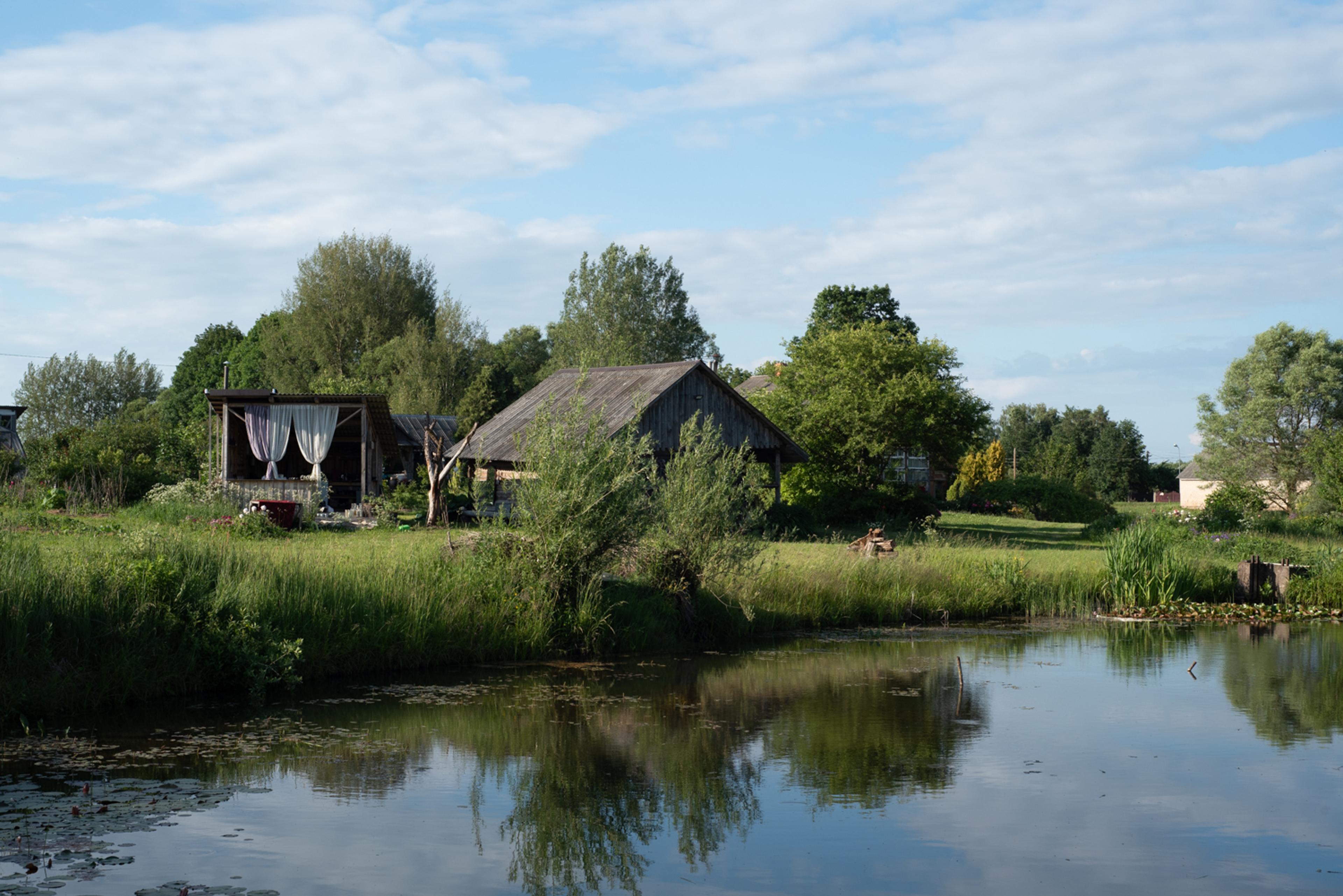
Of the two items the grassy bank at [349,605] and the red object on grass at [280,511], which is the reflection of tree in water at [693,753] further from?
the red object on grass at [280,511]

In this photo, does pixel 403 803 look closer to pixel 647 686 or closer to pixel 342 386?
pixel 647 686

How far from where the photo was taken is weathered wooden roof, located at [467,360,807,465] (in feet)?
95.3

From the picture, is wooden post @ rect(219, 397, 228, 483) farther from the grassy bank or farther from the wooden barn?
the grassy bank

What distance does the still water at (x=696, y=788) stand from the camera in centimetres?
662

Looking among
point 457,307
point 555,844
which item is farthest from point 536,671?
point 457,307

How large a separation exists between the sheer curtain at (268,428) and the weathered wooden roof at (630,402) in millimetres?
4965

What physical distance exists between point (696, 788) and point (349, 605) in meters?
5.52

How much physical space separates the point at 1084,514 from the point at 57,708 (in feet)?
140

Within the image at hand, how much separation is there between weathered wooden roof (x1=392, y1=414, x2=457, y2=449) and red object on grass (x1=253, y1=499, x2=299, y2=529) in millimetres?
17393

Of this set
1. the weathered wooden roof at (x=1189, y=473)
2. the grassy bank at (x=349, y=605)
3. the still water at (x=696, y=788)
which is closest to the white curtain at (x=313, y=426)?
the grassy bank at (x=349, y=605)

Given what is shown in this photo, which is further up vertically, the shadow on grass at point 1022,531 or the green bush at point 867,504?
the green bush at point 867,504

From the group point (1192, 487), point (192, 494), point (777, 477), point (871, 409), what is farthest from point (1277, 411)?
point (192, 494)

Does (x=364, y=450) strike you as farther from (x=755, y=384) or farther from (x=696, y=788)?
(x=755, y=384)

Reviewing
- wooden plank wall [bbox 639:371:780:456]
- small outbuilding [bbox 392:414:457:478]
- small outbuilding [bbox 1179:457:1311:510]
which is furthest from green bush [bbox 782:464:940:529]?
small outbuilding [bbox 1179:457:1311:510]
